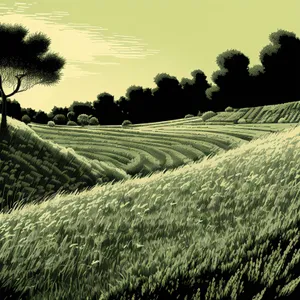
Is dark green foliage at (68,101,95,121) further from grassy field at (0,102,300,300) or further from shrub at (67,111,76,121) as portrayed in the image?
grassy field at (0,102,300,300)

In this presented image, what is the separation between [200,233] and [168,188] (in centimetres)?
358

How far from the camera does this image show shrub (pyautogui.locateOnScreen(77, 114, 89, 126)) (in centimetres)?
7238

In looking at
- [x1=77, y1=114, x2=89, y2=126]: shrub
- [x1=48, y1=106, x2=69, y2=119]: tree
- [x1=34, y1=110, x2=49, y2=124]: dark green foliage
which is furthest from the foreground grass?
[x1=48, y1=106, x2=69, y2=119]: tree

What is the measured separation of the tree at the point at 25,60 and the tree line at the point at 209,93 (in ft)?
94.2

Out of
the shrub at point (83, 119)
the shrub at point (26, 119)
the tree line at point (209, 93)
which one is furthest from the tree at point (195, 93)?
the shrub at point (26, 119)

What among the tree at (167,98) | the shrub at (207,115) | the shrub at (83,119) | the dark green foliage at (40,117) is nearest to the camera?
the shrub at (207,115)

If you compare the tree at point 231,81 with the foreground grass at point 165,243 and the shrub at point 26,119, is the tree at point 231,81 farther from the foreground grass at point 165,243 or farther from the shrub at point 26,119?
the foreground grass at point 165,243

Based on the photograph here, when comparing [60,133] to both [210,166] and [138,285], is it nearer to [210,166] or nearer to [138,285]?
[210,166]

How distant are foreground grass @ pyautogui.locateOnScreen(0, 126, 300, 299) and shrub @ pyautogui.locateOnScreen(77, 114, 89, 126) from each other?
58208mm

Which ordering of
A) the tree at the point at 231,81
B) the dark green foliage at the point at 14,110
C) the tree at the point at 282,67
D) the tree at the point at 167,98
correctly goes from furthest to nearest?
the tree at the point at 282,67 → the tree at the point at 231,81 → the tree at the point at 167,98 → the dark green foliage at the point at 14,110

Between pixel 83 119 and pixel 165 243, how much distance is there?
210ft

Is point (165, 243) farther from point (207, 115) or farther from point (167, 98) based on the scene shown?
point (167, 98)

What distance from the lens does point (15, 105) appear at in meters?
66.8

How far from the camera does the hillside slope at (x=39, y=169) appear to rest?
102 feet
